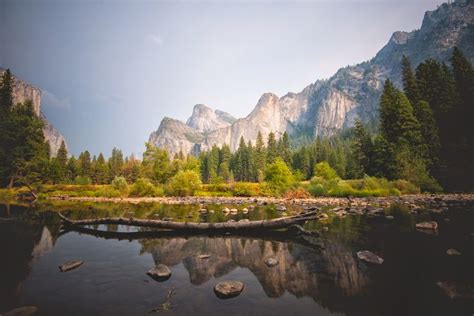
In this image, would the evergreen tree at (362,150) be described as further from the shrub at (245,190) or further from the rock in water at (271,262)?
the rock in water at (271,262)

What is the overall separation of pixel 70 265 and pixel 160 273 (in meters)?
2.94

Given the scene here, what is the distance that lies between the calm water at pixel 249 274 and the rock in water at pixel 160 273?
5.8 inches

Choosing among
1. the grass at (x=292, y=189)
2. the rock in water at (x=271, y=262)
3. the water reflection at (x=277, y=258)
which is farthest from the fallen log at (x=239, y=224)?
the grass at (x=292, y=189)

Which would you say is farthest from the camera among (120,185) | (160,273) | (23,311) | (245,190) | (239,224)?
(245,190)

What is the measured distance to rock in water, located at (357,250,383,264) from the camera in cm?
623

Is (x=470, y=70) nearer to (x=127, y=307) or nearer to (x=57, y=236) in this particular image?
(x=127, y=307)

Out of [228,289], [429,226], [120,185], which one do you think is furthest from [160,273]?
[120,185]

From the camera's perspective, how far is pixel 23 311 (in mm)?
3775

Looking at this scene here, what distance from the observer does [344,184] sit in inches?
1182

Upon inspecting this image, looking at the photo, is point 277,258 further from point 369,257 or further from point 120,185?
point 120,185

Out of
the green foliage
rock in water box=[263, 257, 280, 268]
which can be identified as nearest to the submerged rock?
rock in water box=[263, 257, 280, 268]

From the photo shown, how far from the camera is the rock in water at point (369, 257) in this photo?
6227 millimetres

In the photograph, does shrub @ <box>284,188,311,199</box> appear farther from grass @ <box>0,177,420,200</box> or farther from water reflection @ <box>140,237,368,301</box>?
water reflection @ <box>140,237,368,301</box>

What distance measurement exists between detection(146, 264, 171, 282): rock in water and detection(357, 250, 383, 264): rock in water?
578cm
